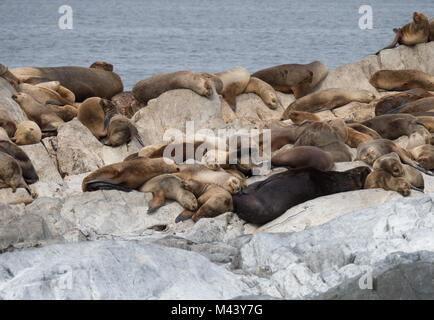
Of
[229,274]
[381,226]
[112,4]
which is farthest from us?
[112,4]

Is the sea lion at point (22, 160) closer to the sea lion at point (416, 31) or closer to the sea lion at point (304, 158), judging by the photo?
the sea lion at point (304, 158)

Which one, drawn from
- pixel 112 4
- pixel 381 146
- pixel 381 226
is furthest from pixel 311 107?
pixel 112 4

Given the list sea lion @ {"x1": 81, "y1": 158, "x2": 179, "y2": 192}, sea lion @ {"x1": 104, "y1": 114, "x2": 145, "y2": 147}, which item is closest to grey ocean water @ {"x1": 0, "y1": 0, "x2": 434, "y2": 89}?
sea lion @ {"x1": 104, "y1": 114, "x2": 145, "y2": 147}

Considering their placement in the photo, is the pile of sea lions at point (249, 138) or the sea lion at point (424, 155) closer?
the pile of sea lions at point (249, 138)

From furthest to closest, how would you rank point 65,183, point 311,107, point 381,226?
point 311,107 → point 65,183 → point 381,226

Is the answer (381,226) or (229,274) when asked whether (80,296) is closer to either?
(229,274)

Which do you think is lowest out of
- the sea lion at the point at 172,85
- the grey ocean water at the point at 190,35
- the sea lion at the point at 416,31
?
the grey ocean water at the point at 190,35

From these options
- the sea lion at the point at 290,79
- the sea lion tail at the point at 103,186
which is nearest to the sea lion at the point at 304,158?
the sea lion tail at the point at 103,186

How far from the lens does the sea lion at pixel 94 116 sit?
10.8m

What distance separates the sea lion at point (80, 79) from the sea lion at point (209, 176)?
5.25 m

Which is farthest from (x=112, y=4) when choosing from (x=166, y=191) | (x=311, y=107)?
(x=166, y=191)

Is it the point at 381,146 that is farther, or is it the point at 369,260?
the point at 381,146

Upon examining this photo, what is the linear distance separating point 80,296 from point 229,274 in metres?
1.04
